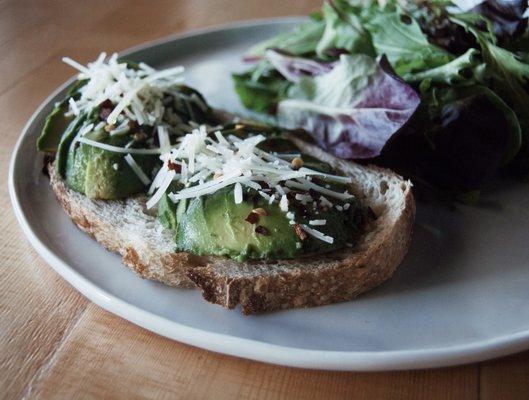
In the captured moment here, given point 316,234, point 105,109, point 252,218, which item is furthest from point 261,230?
point 105,109

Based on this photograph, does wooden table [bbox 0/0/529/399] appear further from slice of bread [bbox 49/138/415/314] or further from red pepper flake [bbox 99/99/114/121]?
red pepper flake [bbox 99/99/114/121]

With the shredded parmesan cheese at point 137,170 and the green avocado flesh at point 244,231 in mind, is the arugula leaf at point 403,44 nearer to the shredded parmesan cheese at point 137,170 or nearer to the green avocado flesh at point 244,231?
the green avocado flesh at point 244,231

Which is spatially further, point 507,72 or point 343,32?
point 343,32

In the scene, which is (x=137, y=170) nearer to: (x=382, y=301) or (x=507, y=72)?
(x=382, y=301)

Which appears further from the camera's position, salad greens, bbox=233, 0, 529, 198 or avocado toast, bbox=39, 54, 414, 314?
salad greens, bbox=233, 0, 529, 198

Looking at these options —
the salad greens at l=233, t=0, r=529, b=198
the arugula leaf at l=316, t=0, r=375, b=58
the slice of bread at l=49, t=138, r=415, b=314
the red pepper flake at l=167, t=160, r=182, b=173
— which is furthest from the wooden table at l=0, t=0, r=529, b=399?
the arugula leaf at l=316, t=0, r=375, b=58

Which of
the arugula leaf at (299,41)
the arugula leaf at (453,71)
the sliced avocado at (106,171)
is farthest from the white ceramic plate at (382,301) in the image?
the arugula leaf at (299,41)
